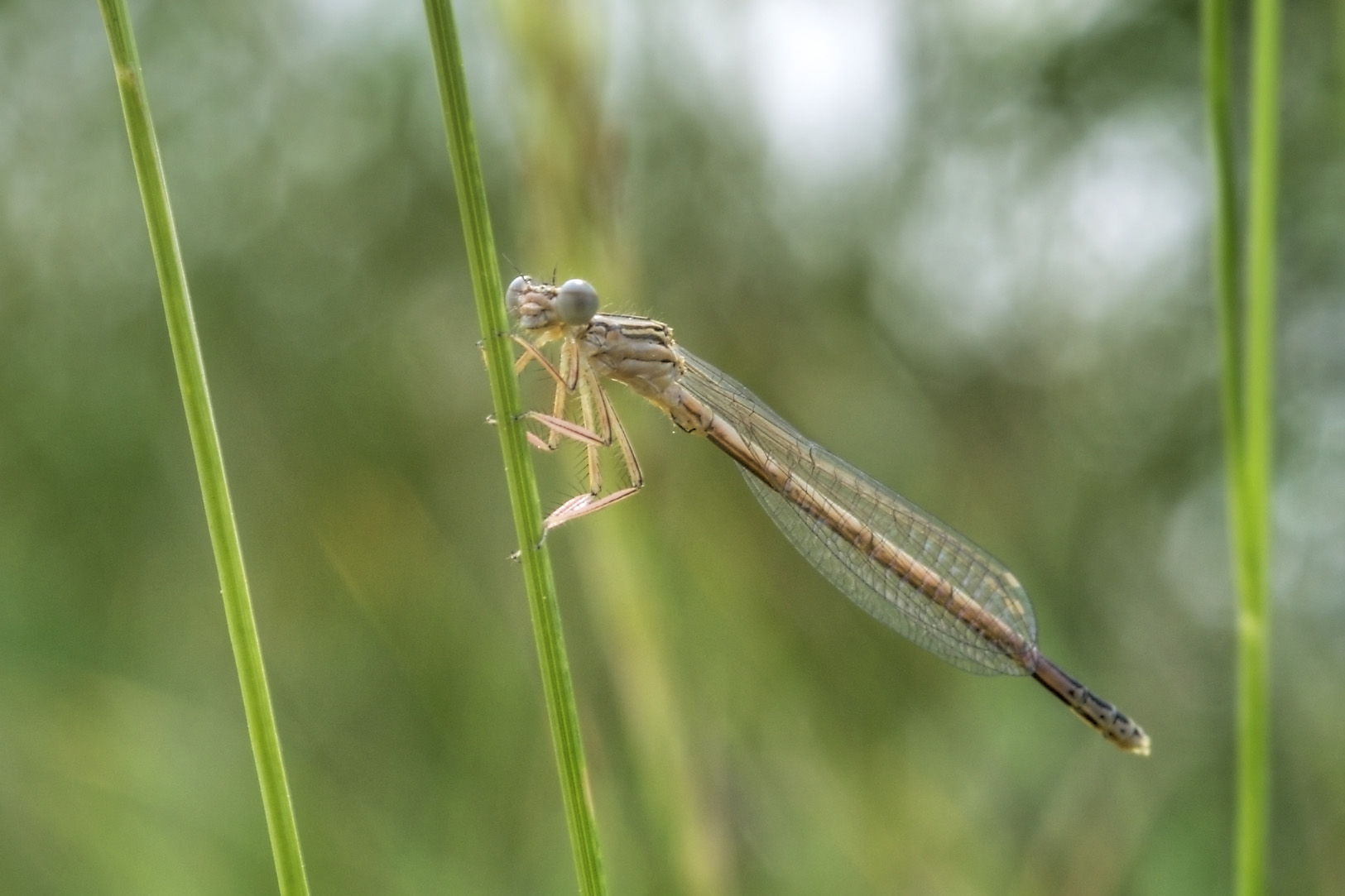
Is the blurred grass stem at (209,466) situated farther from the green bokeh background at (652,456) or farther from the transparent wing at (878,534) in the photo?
the transparent wing at (878,534)

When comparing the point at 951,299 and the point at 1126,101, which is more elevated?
the point at 1126,101

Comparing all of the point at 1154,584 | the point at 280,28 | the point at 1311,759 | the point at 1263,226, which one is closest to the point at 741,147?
the point at 280,28

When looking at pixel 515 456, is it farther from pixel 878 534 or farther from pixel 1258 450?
pixel 878 534

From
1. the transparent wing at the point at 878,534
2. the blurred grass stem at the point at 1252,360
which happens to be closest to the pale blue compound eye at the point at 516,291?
the transparent wing at the point at 878,534

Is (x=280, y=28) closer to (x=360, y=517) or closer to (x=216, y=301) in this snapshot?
(x=216, y=301)

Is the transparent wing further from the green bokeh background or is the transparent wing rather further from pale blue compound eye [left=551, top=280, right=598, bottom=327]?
pale blue compound eye [left=551, top=280, right=598, bottom=327]

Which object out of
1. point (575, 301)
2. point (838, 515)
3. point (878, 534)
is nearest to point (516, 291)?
point (575, 301)
